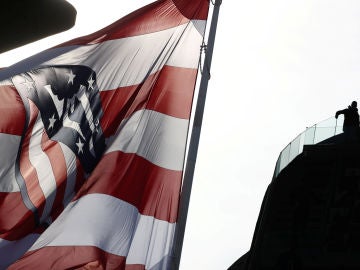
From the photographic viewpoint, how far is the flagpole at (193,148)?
887 cm

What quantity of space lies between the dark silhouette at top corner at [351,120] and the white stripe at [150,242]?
11.2m

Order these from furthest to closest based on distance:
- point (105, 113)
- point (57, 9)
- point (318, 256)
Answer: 1. point (318, 256)
2. point (105, 113)
3. point (57, 9)

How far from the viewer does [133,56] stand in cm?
1040

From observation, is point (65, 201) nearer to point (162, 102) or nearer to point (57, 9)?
point (162, 102)

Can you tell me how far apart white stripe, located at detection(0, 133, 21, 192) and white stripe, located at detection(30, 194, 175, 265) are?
2.64 ft

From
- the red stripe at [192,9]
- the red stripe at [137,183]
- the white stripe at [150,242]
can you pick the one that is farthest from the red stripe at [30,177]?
the red stripe at [192,9]

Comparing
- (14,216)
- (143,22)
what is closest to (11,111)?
(14,216)

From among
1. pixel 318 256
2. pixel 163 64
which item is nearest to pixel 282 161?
pixel 318 256

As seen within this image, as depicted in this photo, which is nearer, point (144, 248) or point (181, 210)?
point (144, 248)

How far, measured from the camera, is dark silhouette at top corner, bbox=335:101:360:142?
755 inches

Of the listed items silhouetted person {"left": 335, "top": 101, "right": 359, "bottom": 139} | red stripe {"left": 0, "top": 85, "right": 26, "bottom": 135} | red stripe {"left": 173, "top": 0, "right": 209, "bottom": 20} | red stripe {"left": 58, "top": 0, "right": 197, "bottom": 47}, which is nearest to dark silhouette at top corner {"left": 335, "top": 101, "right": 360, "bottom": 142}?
silhouetted person {"left": 335, "top": 101, "right": 359, "bottom": 139}

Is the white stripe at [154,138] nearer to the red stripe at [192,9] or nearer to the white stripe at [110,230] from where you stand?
the white stripe at [110,230]

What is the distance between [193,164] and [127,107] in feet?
4.47

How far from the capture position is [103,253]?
27.8 feet
